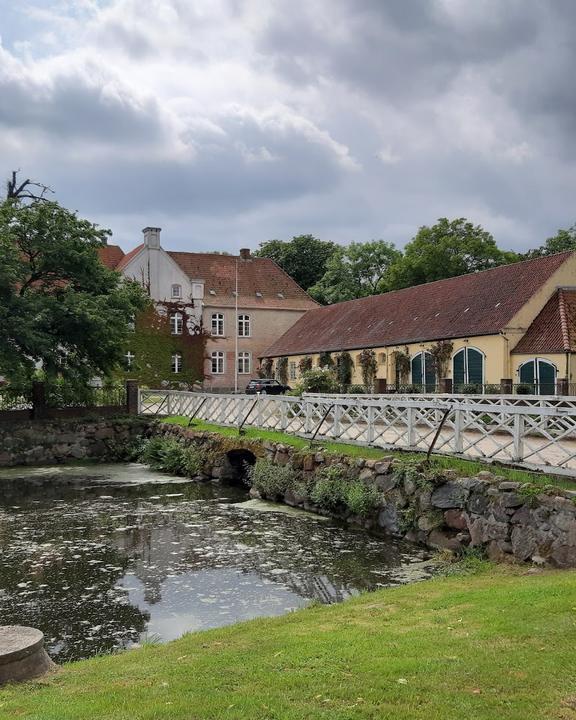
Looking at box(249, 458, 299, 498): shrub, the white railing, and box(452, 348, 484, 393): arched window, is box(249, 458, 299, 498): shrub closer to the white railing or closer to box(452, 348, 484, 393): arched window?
the white railing

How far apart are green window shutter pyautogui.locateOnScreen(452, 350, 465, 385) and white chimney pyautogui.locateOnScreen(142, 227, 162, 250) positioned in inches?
985

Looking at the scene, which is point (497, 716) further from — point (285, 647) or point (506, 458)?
point (506, 458)

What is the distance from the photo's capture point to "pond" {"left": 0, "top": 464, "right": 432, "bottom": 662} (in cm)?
861

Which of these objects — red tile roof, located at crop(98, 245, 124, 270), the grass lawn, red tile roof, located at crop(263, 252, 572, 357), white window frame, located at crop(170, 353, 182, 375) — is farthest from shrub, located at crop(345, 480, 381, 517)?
red tile roof, located at crop(98, 245, 124, 270)

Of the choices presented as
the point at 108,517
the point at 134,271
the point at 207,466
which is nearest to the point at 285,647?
the point at 108,517

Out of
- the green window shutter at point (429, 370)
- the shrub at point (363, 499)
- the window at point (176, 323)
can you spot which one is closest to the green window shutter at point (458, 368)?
the green window shutter at point (429, 370)

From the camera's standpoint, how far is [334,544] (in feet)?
40.2

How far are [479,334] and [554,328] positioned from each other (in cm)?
329

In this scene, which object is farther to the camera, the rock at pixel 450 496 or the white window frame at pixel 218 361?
the white window frame at pixel 218 361

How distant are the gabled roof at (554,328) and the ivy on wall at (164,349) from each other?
74.0 ft

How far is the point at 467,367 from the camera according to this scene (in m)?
31.7

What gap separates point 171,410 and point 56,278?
687 centimetres

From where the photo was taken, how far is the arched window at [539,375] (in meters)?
27.1

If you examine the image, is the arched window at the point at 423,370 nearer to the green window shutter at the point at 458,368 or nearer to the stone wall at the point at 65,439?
the green window shutter at the point at 458,368
